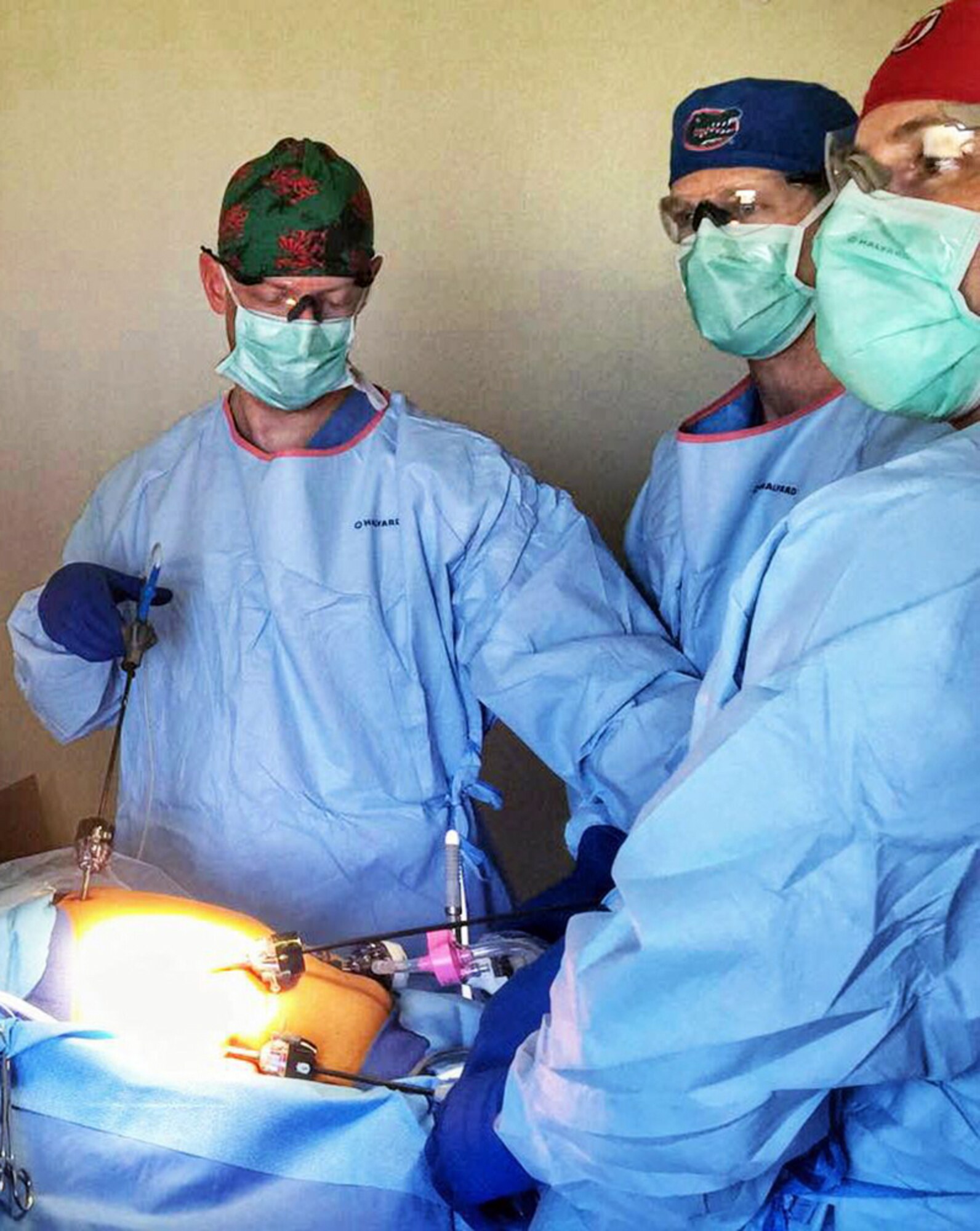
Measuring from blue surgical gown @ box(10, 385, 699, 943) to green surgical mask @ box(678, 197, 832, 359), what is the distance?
0.40 meters

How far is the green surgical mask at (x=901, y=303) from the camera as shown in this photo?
4.29ft

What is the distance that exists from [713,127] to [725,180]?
8 cm

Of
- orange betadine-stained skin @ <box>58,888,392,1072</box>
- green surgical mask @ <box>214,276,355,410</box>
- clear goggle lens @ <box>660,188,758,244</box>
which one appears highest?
clear goggle lens @ <box>660,188,758,244</box>

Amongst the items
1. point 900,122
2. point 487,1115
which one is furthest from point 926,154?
point 487,1115

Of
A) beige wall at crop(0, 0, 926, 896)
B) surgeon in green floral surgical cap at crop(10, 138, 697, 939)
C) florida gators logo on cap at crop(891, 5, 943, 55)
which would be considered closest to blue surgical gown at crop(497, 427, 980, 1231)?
florida gators logo on cap at crop(891, 5, 943, 55)

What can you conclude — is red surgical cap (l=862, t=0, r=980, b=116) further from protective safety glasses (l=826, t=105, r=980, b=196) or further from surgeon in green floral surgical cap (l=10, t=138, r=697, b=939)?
surgeon in green floral surgical cap (l=10, t=138, r=697, b=939)

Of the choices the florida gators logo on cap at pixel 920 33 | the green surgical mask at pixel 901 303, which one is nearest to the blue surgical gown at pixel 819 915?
the green surgical mask at pixel 901 303

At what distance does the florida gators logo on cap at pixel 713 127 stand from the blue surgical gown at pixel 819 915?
1014mm

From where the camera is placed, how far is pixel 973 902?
112 centimetres

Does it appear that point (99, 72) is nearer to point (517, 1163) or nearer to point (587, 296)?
point (587, 296)

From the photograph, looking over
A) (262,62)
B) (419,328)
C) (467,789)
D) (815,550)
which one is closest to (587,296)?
(419,328)

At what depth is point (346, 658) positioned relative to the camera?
2254 millimetres

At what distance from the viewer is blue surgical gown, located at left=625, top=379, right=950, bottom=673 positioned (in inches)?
79.0

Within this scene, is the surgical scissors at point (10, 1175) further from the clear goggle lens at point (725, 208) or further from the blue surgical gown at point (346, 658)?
the clear goggle lens at point (725, 208)
